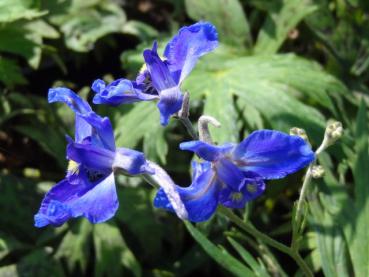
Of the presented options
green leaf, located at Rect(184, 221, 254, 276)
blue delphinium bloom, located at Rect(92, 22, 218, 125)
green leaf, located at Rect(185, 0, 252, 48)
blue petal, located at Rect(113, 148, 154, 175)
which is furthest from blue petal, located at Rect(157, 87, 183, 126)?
green leaf, located at Rect(185, 0, 252, 48)

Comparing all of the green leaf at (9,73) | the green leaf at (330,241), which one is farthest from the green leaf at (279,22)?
the green leaf at (9,73)

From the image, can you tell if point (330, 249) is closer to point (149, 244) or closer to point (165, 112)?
point (149, 244)

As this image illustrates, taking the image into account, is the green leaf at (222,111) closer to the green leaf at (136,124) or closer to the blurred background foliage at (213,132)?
the blurred background foliage at (213,132)

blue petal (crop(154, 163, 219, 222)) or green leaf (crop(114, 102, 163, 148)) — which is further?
green leaf (crop(114, 102, 163, 148))

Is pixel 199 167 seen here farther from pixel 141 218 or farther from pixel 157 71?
pixel 141 218

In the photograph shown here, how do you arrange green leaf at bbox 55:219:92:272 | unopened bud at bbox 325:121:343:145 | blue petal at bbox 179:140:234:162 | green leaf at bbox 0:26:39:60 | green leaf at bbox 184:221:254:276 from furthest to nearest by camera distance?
green leaf at bbox 0:26:39:60
green leaf at bbox 55:219:92:272
green leaf at bbox 184:221:254:276
unopened bud at bbox 325:121:343:145
blue petal at bbox 179:140:234:162

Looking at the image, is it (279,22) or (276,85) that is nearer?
(276,85)

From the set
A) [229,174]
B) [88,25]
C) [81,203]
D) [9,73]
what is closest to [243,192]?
[229,174]

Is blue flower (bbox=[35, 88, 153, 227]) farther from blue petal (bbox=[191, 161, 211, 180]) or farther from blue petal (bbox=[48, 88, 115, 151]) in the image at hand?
blue petal (bbox=[191, 161, 211, 180])
